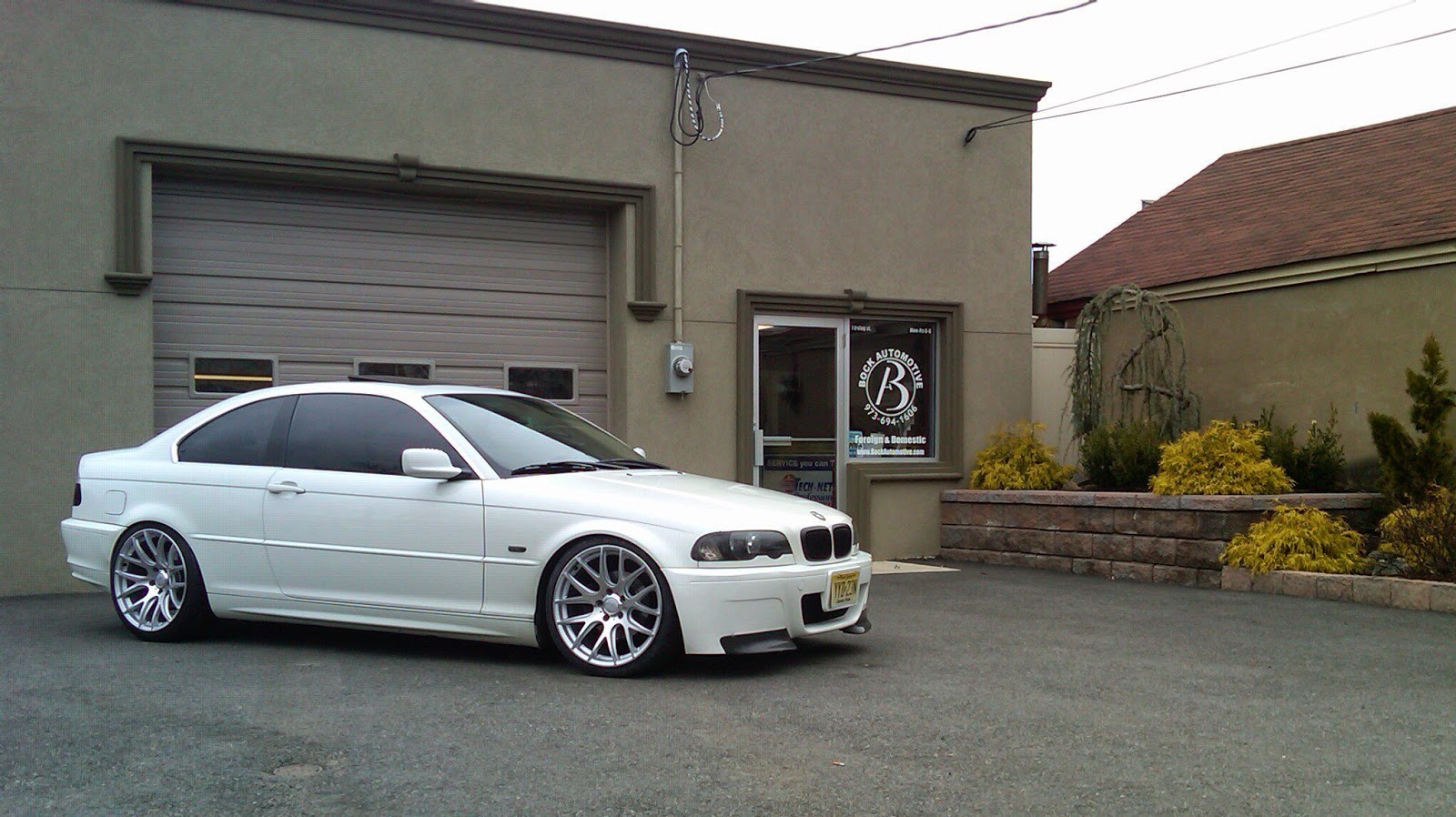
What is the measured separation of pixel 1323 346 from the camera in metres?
13.1

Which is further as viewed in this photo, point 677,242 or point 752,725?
point 677,242

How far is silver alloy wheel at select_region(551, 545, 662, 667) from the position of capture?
256 inches

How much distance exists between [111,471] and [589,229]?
539cm

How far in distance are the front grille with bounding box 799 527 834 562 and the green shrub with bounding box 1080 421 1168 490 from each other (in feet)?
18.8

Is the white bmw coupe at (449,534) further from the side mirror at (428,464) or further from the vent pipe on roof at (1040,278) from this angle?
the vent pipe on roof at (1040,278)

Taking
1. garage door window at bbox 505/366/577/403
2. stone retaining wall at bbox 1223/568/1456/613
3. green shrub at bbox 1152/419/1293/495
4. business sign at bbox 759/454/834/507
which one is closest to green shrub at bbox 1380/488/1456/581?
stone retaining wall at bbox 1223/568/1456/613

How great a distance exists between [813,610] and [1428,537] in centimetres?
548

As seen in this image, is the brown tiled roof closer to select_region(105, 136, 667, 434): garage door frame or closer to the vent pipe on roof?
the vent pipe on roof

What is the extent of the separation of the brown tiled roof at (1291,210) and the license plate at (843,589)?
25.7 feet

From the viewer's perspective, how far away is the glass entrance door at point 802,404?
1270 centimetres

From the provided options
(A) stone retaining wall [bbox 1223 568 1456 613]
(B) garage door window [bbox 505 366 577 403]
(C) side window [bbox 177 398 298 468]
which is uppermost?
(B) garage door window [bbox 505 366 577 403]

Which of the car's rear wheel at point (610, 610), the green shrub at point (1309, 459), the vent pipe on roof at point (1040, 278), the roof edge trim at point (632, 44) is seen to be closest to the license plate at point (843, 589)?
the car's rear wheel at point (610, 610)

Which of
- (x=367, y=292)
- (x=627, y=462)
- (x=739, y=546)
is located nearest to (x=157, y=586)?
(x=627, y=462)

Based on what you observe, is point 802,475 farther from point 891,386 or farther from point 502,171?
point 502,171
